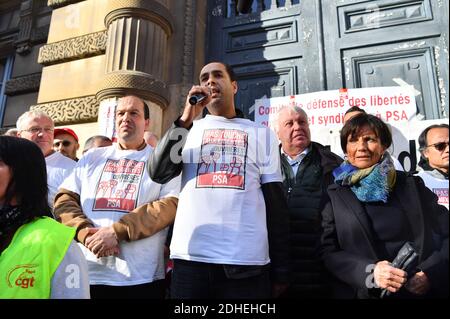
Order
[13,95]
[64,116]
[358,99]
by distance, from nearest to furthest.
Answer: [358,99]
[64,116]
[13,95]

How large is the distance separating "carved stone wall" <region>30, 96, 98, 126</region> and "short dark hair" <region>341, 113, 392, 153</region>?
2.85 metres

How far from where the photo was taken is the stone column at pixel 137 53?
3.58m

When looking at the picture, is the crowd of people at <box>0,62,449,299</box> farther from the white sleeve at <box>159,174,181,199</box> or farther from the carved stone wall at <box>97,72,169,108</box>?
the carved stone wall at <box>97,72,169,108</box>

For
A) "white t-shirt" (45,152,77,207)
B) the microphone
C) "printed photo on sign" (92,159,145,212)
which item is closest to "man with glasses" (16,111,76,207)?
"white t-shirt" (45,152,77,207)

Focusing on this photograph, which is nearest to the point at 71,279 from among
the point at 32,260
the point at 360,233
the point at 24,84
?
the point at 32,260

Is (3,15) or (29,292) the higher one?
(3,15)

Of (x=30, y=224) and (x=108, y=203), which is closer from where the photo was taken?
(x=30, y=224)

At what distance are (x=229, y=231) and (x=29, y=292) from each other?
0.81m

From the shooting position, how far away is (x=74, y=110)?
398 centimetres

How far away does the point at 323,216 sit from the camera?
177cm

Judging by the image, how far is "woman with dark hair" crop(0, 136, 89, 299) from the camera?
118 cm
